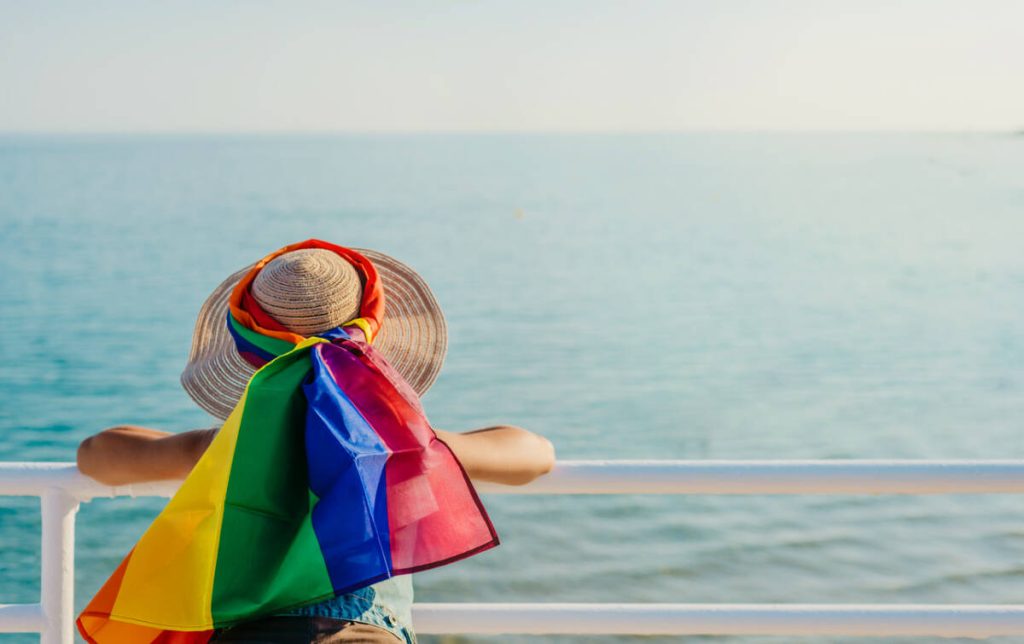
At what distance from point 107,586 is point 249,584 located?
0.65ft

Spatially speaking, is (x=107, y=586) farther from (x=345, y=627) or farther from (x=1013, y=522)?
(x=1013, y=522)

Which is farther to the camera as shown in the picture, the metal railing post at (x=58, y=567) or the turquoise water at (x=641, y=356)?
the turquoise water at (x=641, y=356)

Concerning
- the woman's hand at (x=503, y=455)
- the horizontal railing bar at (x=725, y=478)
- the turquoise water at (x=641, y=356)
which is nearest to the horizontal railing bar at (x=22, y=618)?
the horizontal railing bar at (x=725, y=478)

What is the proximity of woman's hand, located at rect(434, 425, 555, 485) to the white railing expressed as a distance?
0.15 feet

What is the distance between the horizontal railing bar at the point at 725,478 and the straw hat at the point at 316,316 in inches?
7.6

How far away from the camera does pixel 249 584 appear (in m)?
1.47

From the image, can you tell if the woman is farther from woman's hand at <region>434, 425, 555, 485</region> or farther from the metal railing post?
the metal railing post

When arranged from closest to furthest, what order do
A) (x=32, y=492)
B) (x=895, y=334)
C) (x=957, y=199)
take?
(x=32, y=492) < (x=895, y=334) < (x=957, y=199)

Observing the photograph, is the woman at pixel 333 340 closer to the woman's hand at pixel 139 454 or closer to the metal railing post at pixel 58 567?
the woman's hand at pixel 139 454

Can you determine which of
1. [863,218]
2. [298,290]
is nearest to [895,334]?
[298,290]

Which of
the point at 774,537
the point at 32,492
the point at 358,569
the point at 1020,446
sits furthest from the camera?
the point at 1020,446

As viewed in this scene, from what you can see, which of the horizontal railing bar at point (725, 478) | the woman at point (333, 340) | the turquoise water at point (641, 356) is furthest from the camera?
the turquoise water at point (641, 356)

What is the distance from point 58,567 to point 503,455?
78 centimetres

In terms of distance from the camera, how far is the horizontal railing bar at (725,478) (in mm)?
1832
